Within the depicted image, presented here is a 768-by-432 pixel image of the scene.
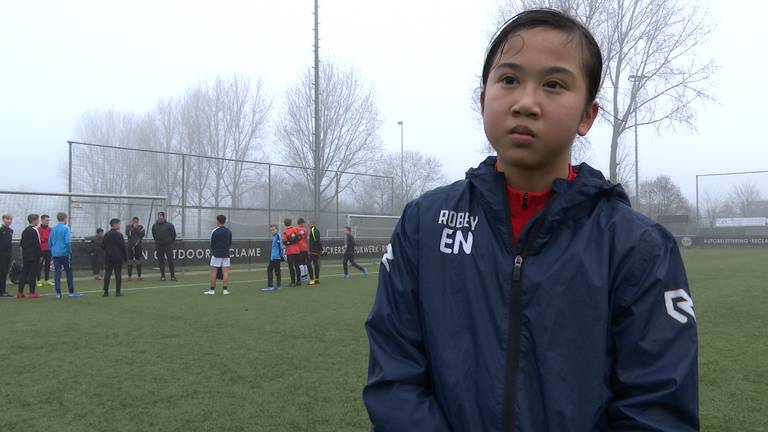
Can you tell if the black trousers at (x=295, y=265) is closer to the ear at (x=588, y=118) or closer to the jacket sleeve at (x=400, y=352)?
the jacket sleeve at (x=400, y=352)

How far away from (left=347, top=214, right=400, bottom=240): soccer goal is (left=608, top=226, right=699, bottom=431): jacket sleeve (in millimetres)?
26088

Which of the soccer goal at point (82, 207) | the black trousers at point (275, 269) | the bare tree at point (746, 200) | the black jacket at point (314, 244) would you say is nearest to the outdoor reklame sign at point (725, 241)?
the bare tree at point (746, 200)

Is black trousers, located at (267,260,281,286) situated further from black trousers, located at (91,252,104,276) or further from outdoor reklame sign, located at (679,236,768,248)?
outdoor reklame sign, located at (679,236,768,248)

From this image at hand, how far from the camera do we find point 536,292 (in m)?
1.42

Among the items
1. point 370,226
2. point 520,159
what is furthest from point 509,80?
point 370,226

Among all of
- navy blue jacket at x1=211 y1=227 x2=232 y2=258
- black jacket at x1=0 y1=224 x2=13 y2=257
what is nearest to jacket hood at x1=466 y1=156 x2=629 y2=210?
navy blue jacket at x1=211 y1=227 x2=232 y2=258

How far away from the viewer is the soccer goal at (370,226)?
27.9 m

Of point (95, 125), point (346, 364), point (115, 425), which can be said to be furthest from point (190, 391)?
point (95, 125)

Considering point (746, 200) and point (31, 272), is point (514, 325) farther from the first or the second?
point (746, 200)

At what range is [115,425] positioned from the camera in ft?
14.0

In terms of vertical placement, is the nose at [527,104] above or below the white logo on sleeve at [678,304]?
above

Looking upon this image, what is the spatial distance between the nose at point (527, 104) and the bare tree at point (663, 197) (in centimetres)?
6266

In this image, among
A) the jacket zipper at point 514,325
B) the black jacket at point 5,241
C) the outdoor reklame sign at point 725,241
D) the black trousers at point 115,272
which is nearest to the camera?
the jacket zipper at point 514,325

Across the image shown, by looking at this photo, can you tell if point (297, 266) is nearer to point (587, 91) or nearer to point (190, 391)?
point (190, 391)
